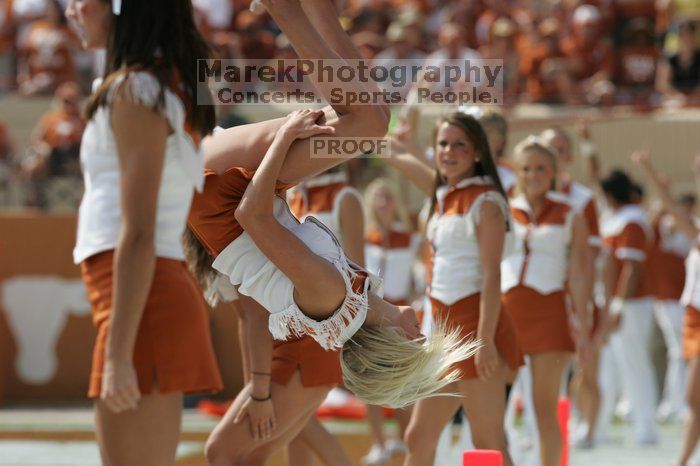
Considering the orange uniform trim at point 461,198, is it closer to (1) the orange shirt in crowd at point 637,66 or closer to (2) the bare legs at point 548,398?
(2) the bare legs at point 548,398

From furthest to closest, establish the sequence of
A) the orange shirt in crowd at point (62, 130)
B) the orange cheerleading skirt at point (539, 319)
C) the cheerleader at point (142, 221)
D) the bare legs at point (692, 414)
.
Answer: the orange shirt in crowd at point (62, 130)
the bare legs at point (692, 414)
the orange cheerleading skirt at point (539, 319)
the cheerleader at point (142, 221)

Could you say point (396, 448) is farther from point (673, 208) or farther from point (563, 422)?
point (673, 208)

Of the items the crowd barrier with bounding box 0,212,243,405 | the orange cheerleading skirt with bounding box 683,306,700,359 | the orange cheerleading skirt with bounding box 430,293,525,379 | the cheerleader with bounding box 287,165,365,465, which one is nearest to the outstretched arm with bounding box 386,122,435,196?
the orange cheerleading skirt with bounding box 430,293,525,379

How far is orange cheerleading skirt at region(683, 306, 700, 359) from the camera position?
7545 millimetres

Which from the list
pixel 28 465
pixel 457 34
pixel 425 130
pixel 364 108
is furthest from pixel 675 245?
pixel 364 108

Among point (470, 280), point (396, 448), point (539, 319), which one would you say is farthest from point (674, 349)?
point (470, 280)

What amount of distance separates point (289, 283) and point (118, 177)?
793 millimetres

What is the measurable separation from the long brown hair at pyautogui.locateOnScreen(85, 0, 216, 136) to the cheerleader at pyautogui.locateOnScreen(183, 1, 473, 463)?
0.48 metres

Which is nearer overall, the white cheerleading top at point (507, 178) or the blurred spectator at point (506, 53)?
the white cheerleading top at point (507, 178)

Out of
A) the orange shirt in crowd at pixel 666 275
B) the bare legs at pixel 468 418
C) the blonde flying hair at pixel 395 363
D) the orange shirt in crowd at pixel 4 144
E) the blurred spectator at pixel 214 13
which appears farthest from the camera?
the blurred spectator at pixel 214 13

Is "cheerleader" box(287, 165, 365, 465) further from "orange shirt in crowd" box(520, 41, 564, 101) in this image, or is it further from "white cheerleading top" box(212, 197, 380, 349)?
"orange shirt in crowd" box(520, 41, 564, 101)

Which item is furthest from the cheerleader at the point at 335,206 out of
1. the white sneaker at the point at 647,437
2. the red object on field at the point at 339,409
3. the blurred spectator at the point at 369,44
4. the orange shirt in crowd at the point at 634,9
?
the orange shirt in crowd at the point at 634,9

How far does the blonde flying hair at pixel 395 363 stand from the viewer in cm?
379

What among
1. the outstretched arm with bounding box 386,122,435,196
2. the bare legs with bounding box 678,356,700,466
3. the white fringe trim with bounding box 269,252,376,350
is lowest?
the bare legs with bounding box 678,356,700,466
